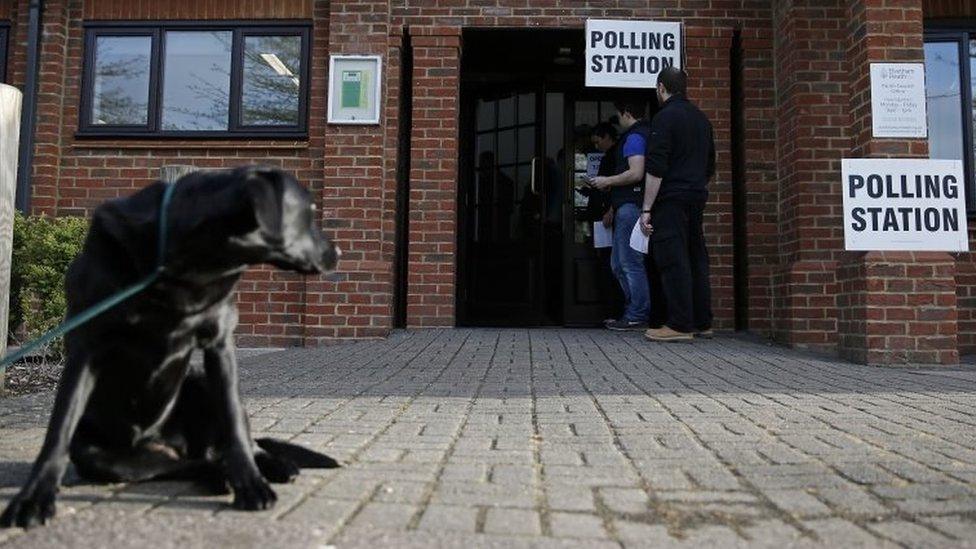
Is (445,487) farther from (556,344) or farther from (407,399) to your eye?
(556,344)

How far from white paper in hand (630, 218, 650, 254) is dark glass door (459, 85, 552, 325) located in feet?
6.95

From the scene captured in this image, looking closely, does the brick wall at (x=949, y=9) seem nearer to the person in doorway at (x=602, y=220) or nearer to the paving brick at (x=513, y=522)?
the person in doorway at (x=602, y=220)

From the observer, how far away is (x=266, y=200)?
1802 mm

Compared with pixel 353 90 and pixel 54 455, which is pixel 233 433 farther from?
pixel 353 90

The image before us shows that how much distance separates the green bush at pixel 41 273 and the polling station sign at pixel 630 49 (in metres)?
4.95

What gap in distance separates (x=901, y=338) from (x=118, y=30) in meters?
7.79

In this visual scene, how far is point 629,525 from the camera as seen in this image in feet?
6.69

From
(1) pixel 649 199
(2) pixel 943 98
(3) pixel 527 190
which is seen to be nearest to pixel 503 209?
(3) pixel 527 190

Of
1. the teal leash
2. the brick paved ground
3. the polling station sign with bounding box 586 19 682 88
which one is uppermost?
the polling station sign with bounding box 586 19 682 88

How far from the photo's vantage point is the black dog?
1841 mm

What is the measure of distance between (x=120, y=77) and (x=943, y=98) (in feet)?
27.2

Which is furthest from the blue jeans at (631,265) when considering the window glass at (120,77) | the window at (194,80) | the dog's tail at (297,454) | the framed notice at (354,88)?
the dog's tail at (297,454)

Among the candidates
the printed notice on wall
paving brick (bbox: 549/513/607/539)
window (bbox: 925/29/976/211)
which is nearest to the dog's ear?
paving brick (bbox: 549/513/607/539)

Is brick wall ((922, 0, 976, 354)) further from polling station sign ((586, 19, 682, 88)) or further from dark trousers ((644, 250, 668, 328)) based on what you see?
polling station sign ((586, 19, 682, 88))
